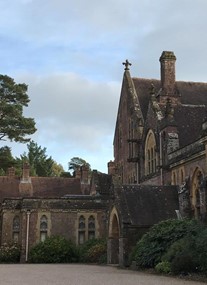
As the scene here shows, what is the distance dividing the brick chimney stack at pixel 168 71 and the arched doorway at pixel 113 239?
53.0 ft

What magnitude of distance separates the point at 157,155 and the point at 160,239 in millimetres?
12785

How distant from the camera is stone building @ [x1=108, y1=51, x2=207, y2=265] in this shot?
94.9 ft

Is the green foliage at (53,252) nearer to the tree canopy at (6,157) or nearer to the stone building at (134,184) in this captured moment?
the stone building at (134,184)

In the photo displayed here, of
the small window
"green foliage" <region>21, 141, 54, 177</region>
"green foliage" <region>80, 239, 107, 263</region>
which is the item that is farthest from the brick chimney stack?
"green foliage" <region>21, 141, 54, 177</region>

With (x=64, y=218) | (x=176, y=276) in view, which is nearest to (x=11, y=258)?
(x=64, y=218)

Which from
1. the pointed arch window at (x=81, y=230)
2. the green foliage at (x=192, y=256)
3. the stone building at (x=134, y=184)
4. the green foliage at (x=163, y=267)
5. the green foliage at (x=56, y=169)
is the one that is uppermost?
the green foliage at (x=56, y=169)

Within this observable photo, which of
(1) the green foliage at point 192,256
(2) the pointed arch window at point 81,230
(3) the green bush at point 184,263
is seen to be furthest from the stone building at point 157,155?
(3) the green bush at point 184,263

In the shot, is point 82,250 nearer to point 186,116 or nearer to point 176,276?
point 186,116

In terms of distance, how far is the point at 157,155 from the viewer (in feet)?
121

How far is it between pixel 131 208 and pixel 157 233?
440 cm

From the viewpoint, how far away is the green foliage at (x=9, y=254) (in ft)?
122

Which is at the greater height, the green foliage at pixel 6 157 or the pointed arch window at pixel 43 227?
the green foliage at pixel 6 157

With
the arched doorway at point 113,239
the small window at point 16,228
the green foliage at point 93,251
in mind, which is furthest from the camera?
the small window at point 16,228

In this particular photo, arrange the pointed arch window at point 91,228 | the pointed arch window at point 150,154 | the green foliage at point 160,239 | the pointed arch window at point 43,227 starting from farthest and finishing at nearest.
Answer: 1. the pointed arch window at point 91,228
2. the pointed arch window at point 43,227
3. the pointed arch window at point 150,154
4. the green foliage at point 160,239
